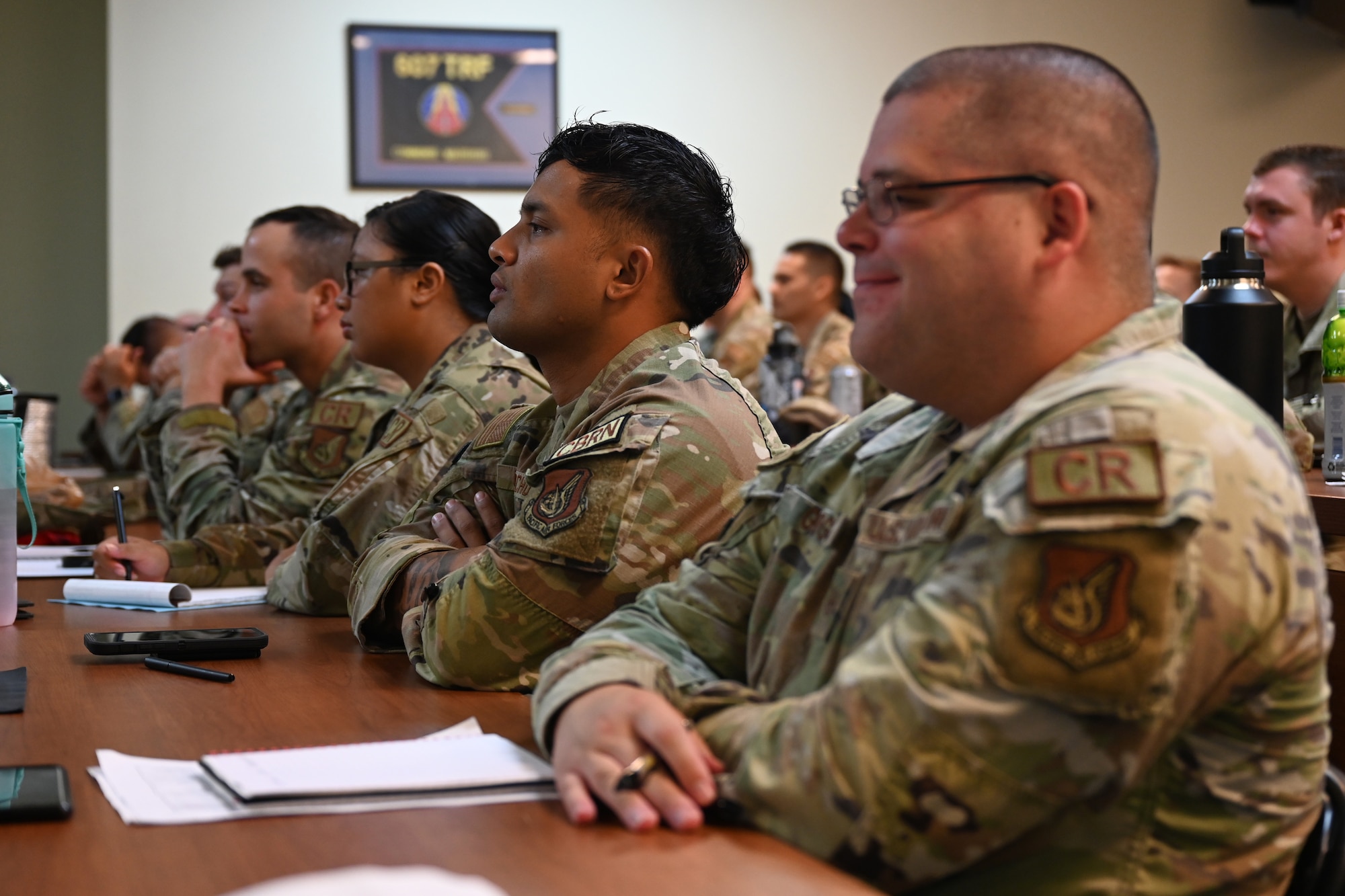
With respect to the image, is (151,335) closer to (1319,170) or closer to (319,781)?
(1319,170)

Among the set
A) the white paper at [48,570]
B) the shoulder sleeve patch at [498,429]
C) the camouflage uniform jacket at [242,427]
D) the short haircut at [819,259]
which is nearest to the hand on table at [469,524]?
the shoulder sleeve patch at [498,429]

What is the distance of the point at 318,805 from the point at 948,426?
0.55 metres

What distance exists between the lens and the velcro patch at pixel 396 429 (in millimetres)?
2135

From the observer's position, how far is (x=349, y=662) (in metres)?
1.62

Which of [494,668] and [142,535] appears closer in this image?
[494,668]

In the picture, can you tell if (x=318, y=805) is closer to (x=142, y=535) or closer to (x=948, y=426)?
(x=948, y=426)

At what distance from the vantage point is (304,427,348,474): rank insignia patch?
2.52 meters

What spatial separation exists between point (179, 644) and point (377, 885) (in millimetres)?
994

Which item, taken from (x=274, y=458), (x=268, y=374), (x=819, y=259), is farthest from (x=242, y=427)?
(x=819, y=259)

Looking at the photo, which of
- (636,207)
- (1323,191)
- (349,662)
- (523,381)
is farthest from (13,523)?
(1323,191)

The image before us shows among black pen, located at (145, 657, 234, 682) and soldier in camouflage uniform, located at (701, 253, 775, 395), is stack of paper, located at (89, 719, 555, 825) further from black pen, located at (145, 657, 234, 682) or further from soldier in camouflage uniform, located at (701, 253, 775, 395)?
soldier in camouflage uniform, located at (701, 253, 775, 395)

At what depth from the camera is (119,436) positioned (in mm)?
4625

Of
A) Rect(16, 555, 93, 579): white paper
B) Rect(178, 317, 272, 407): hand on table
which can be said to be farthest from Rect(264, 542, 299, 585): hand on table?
Rect(178, 317, 272, 407): hand on table

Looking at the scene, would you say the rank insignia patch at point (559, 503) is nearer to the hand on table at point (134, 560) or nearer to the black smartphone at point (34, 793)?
the black smartphone at point (34, 793)
